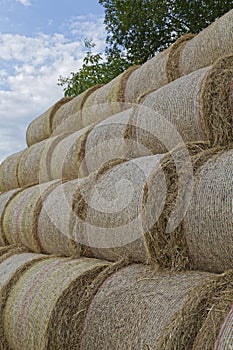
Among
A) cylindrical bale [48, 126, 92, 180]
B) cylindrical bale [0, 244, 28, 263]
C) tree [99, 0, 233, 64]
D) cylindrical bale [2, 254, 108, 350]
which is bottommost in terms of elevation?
cylindrical bale [2, 254, 108, 350]

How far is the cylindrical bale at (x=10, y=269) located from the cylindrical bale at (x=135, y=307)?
63 centimetres

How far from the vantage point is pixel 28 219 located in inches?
94.0

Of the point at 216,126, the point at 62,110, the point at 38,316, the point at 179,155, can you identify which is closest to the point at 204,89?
the point at 216,126

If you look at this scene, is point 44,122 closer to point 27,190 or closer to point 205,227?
point 27,190

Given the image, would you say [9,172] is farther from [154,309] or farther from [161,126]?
[154,309]

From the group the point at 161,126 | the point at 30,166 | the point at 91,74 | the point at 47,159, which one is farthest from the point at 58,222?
the point at 91,74

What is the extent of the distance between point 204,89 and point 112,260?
2.13ft

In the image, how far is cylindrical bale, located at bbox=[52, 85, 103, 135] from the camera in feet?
9.45

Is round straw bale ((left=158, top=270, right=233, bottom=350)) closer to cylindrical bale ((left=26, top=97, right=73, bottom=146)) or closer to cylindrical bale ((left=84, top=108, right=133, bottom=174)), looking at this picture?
cylindrical bale ((left=84, top=108, right=133, bottom=174))

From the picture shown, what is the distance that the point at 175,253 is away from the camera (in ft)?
4.56

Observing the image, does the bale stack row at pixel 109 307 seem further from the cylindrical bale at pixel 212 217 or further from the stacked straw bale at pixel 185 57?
the stacked straw bale at pixel 185 57

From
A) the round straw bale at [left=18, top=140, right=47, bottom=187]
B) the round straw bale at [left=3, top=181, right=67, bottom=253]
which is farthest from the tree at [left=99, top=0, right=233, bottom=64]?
the round straw bale at [left=3, top=181, right=67, bottom=253]

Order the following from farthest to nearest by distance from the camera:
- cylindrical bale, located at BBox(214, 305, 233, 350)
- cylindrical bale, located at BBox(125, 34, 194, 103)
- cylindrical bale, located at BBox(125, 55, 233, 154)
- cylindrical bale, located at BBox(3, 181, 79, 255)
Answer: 1. cylindrical bale, located at BBox(3, 181, 79, 255)
2. cylindrical bale, located at BBox(125, 34, 194, 103)
3. cylindrical bale, located at BBox(125, 55, 233, 154)
4. cylindrical bale, located at BBox(214, 305, 233, 350)

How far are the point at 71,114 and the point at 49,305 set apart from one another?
1528 mm
